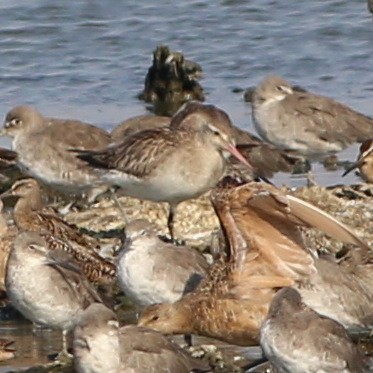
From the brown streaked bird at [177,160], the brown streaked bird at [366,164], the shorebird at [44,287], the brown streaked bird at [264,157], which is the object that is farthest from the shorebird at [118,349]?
the brown streaked bird at [366,164]

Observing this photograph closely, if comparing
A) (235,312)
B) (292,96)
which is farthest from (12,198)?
(235,312)

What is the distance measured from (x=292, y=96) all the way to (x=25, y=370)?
7020mm

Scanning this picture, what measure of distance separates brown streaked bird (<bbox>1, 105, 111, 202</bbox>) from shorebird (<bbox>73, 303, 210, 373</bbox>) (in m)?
4.82

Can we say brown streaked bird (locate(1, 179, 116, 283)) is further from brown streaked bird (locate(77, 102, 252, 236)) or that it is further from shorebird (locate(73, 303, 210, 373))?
shorebird (locate(73, 303, 210, 373))

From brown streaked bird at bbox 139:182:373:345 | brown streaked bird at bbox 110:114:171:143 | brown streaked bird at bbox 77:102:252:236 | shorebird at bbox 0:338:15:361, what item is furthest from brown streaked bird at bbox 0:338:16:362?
brown streaked bird at bbox 110:114:171:143

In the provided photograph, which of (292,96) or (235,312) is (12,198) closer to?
(292,96)

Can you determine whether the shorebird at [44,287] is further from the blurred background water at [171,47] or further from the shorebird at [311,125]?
the blurred background water at [171,47]

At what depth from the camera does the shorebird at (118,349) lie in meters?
9.12

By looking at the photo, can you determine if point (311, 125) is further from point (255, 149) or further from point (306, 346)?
point (306, 346)

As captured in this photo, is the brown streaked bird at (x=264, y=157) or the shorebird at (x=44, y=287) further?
the brown streaked bird at (x=264, y=157)

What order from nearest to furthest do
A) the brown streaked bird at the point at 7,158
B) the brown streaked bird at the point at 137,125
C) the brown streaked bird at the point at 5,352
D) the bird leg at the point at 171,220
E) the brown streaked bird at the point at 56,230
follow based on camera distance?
the brown streaked bird at the point at 5,352 < the brown streaked bird at the point at 56,230 < the bird leg at the point at 171,220 < the brown streaked bird at the point at 7,158 < the brown streaked bird at the point at 137,125

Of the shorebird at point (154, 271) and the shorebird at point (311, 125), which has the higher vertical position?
the shorebird at point (154, 271)

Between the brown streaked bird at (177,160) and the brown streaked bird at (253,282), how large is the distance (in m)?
2.74

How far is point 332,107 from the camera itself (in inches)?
634
